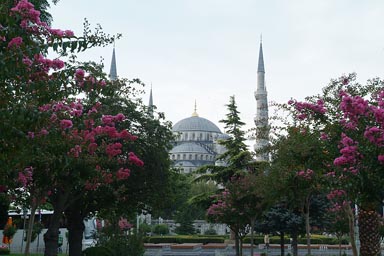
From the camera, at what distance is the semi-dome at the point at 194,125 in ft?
400

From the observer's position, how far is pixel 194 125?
12219cm

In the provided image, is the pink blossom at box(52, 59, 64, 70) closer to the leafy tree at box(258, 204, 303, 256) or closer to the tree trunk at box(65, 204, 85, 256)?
the tree trunk at box(65, 204, 85, 256)

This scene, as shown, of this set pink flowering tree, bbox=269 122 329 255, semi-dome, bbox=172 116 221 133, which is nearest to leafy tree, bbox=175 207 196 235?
pink flowering tree, bbox=269 122 329 255

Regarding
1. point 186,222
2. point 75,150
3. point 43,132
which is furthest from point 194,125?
point 43,132

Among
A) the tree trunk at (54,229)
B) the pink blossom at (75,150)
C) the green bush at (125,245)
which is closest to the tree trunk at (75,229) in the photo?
the green bush at (125,245)

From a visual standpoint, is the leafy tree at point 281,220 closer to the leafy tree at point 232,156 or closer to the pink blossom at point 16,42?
the leafy tree at point 232,156

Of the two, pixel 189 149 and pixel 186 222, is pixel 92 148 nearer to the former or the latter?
pixel 186 222

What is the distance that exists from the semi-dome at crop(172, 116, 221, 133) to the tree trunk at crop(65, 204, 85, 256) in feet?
332

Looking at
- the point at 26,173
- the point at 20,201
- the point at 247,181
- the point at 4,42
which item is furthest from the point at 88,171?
the point at 247,181

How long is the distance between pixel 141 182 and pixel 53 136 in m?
11.8

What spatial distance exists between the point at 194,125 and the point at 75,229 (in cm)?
10262

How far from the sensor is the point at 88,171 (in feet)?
41.5

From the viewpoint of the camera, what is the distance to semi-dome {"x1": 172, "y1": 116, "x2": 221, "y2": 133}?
121938 mm

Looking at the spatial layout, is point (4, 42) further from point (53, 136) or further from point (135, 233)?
point (135, 233)
